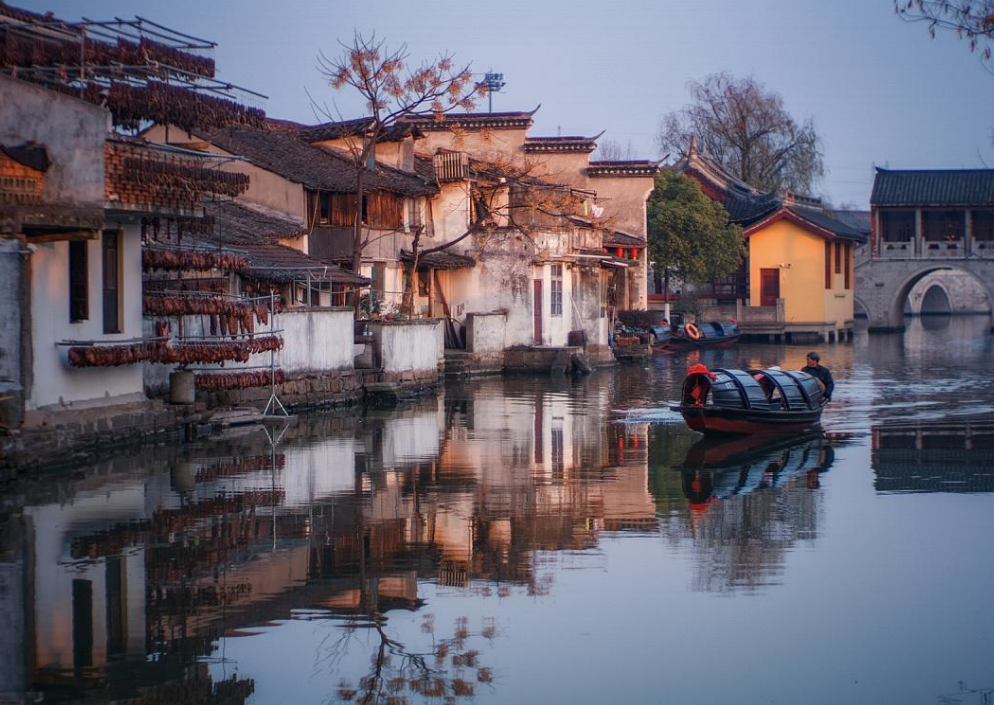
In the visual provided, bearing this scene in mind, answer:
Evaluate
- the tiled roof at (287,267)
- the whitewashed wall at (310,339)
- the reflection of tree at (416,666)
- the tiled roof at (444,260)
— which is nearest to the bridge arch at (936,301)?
the tiled roof at (444,260)

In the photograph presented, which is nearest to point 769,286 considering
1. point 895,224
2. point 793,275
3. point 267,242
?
point 793,275

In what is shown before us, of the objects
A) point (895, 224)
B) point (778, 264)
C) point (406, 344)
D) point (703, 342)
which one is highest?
point (895, 224)

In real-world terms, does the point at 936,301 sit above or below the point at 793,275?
above

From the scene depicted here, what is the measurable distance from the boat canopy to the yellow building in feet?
132

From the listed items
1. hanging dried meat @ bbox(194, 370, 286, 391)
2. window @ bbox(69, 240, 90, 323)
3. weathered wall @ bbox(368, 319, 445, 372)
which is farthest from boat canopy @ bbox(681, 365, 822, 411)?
window @ bbox(69, 240, 90, 323)

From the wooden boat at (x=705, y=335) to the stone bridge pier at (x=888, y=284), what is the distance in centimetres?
1491

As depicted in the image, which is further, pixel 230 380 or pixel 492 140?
pixel 492 140

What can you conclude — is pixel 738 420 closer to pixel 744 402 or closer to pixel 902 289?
pixel 744 402

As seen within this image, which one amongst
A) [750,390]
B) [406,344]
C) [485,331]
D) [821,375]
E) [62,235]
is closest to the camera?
[62,235]

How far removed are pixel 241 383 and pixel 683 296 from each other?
41973 millimetres

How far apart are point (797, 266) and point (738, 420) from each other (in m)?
43.5

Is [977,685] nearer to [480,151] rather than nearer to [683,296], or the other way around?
[480,151]

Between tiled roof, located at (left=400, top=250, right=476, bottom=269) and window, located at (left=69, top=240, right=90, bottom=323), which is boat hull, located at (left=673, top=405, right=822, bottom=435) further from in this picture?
tiled roof, located at (left=400, top=250, right=476, bottom=269)

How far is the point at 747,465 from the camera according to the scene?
2027 cm
